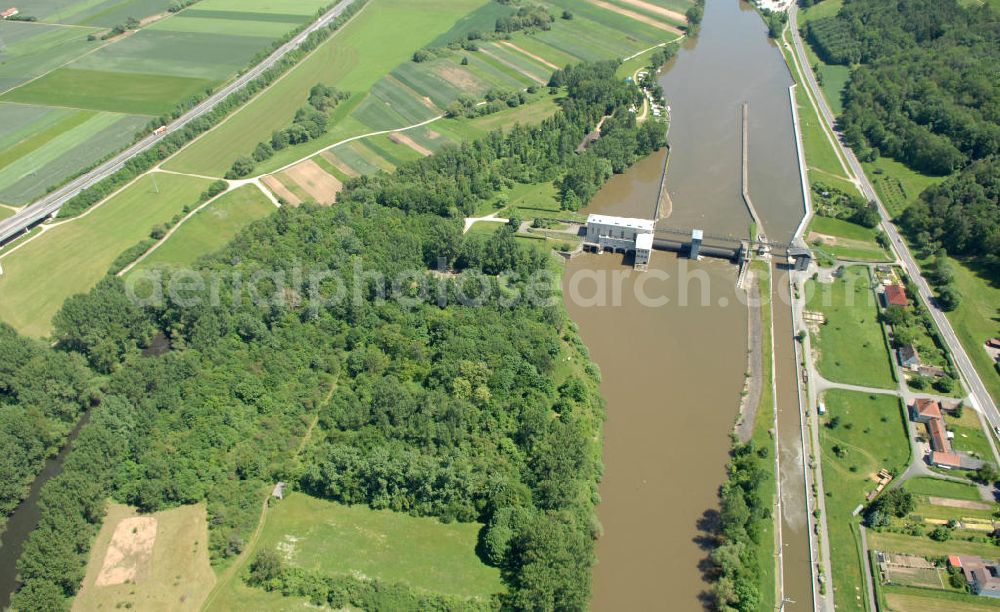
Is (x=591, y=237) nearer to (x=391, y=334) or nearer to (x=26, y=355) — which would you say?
(x=391, y=334)

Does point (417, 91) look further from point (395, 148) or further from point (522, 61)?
point (522, 61)

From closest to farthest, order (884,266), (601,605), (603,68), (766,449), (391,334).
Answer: (601,605) → (766,449) → (391,334) → (884,266) → (603,68)

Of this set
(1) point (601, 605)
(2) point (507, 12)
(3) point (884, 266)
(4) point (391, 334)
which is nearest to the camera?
(1) point (601, 605)

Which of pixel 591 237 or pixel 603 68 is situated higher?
pixel 603 68

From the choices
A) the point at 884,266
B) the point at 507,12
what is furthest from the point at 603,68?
the point at 884,266

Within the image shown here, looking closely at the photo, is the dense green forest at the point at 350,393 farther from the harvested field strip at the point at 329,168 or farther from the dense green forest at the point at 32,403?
the harvested field strip at the point at 329,168

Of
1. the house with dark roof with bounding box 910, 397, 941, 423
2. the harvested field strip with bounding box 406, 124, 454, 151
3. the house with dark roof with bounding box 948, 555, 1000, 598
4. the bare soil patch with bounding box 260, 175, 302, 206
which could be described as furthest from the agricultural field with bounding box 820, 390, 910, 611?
the bare soil patch with bounding box 260, 175, 302, 206
